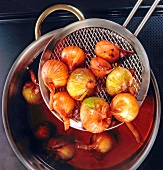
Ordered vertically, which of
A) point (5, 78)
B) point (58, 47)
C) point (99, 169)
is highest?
point (58, 47)

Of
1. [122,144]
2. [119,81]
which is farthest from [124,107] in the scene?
[122,144]

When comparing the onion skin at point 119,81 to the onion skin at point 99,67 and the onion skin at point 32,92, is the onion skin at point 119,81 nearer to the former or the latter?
the onion skin at point 99,67

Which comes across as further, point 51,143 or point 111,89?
point 51,143

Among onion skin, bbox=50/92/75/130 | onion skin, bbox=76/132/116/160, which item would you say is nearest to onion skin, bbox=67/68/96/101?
onion skin, bbox=50/92/75/130

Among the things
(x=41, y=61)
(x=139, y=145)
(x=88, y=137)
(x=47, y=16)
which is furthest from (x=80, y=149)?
(x=47, y=16)

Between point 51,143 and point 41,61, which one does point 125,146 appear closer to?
point 51,143

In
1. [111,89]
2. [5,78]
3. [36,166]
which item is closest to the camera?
[111,89]
